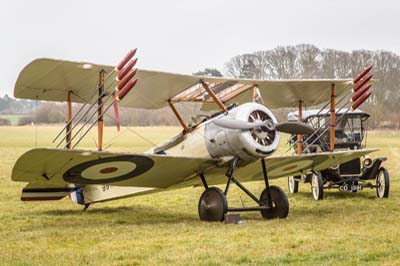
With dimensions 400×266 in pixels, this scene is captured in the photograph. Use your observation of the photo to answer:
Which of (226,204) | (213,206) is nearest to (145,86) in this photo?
(213,206)

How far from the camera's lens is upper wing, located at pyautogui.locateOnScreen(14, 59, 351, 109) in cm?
909

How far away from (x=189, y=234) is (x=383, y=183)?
653 cm

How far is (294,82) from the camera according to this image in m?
11.3

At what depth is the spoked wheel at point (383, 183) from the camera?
12.9 meters

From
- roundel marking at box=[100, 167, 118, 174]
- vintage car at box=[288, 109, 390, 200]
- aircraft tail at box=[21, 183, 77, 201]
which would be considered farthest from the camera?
vintage car at box=[288, 109, 390, 200]

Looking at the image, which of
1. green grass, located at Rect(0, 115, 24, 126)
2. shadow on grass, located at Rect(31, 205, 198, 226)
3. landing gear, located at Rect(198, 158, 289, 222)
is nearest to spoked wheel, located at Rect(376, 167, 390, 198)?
landing gear, located at Rect(198, 158, 289, 222)

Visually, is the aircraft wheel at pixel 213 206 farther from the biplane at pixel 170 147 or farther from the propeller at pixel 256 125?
the propeller at pixel 256 125

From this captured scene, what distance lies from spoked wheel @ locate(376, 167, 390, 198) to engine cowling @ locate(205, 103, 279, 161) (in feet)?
15.7

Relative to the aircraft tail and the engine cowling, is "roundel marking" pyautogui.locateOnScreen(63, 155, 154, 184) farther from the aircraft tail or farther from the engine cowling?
the aircraft tail

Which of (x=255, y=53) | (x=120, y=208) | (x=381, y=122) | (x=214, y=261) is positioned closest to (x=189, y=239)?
(x=214, y=261)

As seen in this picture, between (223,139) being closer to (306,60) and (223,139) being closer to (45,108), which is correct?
(45,108)

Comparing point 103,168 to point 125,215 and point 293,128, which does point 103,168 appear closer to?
point 125,215

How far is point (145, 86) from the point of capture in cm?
1031

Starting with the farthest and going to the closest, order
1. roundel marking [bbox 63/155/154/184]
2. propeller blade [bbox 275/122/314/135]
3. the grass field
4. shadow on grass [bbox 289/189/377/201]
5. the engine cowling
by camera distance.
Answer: shadow on grass [bbox 289/189/377/201]
propeller blade [bbox 275/122/314/135]
the engine cowling
roundel marking [bbox 63/155/154/184]
the grass field
